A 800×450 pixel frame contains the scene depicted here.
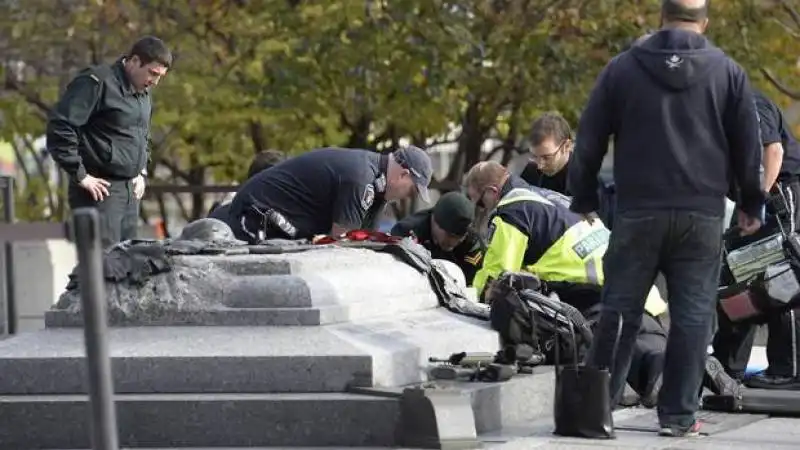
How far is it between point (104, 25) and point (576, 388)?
35.0ft

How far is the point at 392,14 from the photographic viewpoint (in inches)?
661

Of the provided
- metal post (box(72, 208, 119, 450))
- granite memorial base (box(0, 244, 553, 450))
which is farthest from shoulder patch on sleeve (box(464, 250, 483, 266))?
metal post (box(72, 208, 119, 450))

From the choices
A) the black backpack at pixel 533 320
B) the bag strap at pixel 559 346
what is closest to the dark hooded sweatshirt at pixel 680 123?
the bag strap at pixel 559 346

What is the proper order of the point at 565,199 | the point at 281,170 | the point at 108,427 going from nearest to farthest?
the point at 108,427 < the point at 565,199 < the point at 281,170

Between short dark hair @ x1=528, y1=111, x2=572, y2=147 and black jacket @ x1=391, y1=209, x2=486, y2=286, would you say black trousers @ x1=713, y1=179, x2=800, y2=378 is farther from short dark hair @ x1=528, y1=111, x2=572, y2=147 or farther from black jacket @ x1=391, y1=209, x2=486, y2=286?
black jacket @ x1=391, y1=209, x2=486, y2=286

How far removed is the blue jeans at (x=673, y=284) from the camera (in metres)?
7.61

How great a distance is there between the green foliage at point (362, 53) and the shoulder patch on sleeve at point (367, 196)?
6817 mm

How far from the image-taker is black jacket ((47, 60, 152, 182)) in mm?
9984

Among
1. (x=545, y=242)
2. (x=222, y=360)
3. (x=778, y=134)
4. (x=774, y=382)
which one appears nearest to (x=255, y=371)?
(x=222, y=360)

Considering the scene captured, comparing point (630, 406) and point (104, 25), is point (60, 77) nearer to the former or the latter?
point (104, 25)

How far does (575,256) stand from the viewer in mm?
9227

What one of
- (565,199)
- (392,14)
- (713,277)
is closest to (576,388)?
(713,277)

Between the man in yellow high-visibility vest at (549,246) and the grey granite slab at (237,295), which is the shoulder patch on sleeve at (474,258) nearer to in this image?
the man in yellow high-visibility vest at (549,246)

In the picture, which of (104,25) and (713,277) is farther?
(104,25)
